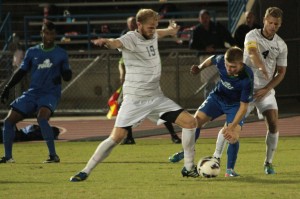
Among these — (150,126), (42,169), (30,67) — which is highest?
(30,67)

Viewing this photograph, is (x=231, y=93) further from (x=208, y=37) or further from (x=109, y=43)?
(x=208, y=37)

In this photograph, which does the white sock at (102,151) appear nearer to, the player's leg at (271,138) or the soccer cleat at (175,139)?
the player's leg at (271,138)

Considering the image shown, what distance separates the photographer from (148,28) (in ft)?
40.1

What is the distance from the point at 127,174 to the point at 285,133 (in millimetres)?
7731

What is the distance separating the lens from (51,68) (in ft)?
51.1

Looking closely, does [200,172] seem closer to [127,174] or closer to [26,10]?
[127,174]

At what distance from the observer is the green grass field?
11.1 m

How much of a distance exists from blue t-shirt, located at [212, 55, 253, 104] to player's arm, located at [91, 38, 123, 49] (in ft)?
4.52

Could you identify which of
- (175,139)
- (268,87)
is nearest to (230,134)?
(268,87)

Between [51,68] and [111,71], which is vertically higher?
[51,68]

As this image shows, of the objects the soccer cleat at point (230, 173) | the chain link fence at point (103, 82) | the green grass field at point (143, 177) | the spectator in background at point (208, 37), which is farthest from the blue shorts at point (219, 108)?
the chain link fence at point (103, 82)

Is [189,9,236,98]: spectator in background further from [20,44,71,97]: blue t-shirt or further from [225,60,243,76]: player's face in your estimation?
[225,60,243,76]: player's face

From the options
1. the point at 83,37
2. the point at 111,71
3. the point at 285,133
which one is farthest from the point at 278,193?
the point at 83,37

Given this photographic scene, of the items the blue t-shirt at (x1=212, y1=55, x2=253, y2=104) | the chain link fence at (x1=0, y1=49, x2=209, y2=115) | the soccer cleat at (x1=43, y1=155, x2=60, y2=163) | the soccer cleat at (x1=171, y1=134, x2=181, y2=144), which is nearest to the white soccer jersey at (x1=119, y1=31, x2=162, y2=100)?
the blue t-shirt at (x1=212, y1=55, x2=253, y2=104)
